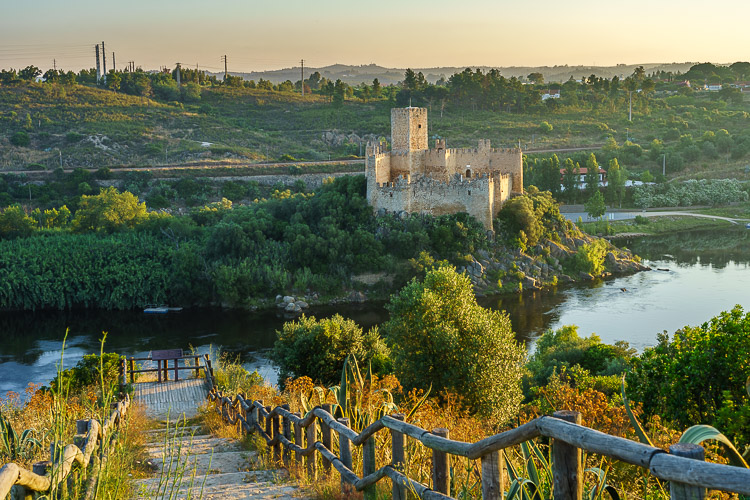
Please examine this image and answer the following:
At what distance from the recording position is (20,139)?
54156 millimetres

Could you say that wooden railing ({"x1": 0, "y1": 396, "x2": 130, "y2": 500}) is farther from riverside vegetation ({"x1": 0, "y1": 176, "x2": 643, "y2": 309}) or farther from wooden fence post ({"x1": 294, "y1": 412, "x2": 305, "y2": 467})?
riverside vegetation ({"x1": 0, "y1": 176, "x2": 643, "y2": 309})

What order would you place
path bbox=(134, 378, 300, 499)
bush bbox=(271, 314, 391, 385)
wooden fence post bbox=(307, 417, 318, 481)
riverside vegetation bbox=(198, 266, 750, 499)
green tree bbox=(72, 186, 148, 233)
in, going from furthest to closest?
green tree bbox=(72, 186, 148, 233) < bush bbox=(271, 314, 391, 385) < wooden fence post bbox=(307, 417, 318, 481) < riverside vegetation bbox=(198, 266, 750, 499) < path bbox=(134, 378, 300, 499)

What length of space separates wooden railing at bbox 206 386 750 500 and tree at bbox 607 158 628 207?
47479mm

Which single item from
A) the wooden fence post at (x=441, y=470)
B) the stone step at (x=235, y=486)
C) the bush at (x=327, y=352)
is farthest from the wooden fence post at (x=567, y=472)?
the bush at (x=327, y=352)

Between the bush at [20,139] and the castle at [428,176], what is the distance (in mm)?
32414

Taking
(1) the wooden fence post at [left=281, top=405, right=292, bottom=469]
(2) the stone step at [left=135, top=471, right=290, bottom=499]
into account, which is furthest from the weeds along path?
(1) the wooden fence post at [left=281, top=405, right=292, bottom=469]

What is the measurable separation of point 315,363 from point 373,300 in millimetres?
14499

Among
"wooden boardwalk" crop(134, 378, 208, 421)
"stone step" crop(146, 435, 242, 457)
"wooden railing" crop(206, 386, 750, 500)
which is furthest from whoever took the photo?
"wooden boardwalk" crop(134, 378, 208, 421)

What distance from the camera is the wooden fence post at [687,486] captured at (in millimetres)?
2404

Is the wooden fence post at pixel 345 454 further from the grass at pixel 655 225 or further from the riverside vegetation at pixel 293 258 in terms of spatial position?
the grass at pixel 655 225

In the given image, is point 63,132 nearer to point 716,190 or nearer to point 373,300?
point 373,300

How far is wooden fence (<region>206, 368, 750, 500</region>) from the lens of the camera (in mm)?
2381

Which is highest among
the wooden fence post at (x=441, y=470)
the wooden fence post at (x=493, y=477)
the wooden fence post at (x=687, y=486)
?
the wooden fence post at (x=687, y=486)

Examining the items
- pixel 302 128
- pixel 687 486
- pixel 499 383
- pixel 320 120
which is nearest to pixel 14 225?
pixel 499 383
